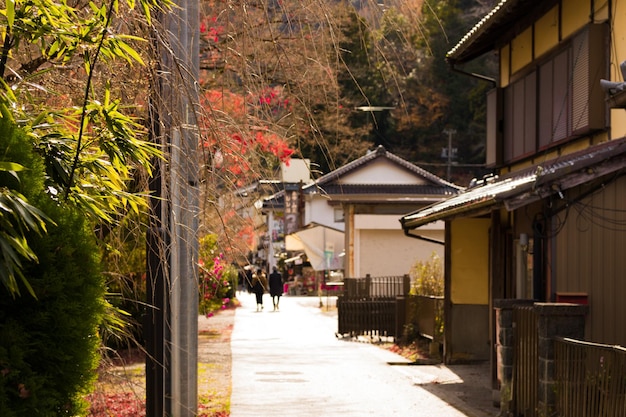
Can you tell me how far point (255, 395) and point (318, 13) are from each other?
936 centimetres

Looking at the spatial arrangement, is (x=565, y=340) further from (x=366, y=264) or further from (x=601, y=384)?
(x=366, y=264)

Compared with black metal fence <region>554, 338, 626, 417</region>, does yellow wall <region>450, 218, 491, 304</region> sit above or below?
above

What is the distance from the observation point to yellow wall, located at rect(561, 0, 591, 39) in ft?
50.4

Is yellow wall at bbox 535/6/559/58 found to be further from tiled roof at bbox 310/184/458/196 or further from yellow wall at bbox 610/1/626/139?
tiled roof at bbox 310/184/458/196

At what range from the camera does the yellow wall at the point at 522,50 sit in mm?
18422

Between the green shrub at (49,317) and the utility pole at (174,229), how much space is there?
1398mm

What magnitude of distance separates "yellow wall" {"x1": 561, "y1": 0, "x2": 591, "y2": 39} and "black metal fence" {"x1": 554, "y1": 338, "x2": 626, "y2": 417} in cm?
601

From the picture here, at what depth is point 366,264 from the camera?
4266cm

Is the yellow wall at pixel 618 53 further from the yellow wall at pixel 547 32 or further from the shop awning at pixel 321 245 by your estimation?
the shop awning at pixel 321 245

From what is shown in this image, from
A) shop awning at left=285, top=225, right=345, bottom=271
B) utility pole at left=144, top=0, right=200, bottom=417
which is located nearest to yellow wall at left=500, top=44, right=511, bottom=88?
utility pole at left=144, top=0, right=200, bottom=417

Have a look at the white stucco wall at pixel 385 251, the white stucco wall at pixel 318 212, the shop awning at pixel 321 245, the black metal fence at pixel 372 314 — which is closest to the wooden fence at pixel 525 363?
the black metal fence at pixel 372 314

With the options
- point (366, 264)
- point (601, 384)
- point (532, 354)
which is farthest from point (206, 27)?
point (366, 264)

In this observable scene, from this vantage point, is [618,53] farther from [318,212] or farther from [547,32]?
[318,212]

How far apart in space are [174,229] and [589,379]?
4.77m
